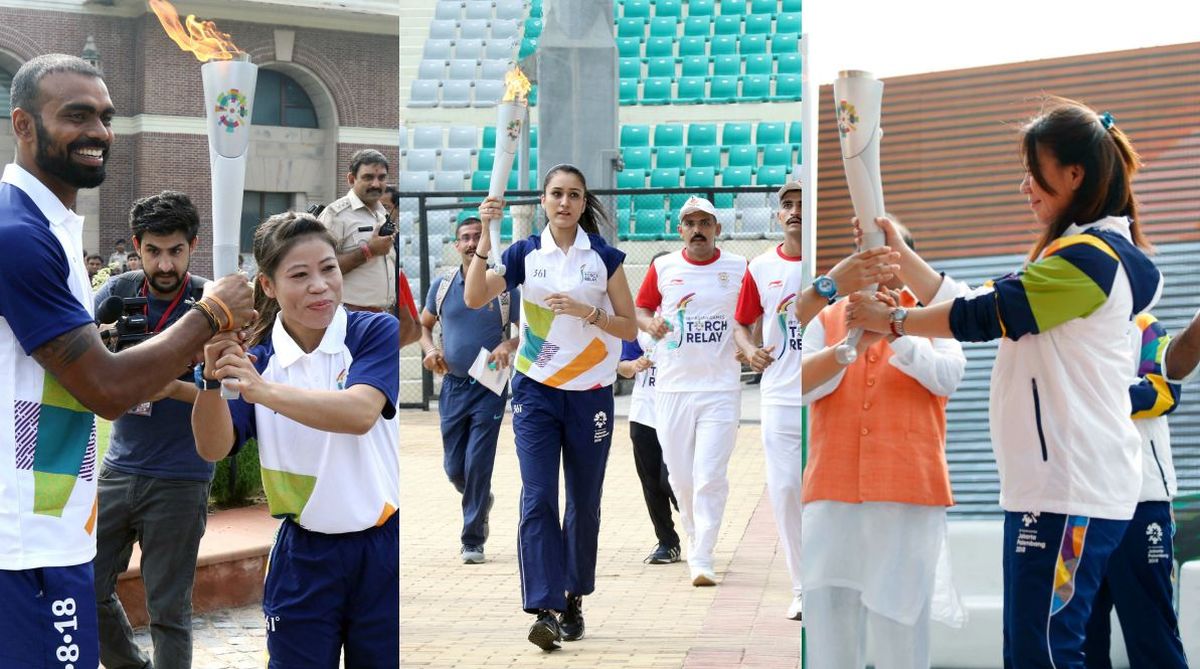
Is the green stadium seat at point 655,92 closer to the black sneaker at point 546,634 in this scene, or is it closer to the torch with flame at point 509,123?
the torch with flame at point 509,123

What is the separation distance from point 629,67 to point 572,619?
1669 mm

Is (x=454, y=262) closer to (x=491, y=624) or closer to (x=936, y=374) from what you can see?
(x=491, y=624)

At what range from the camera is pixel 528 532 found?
4.29 m

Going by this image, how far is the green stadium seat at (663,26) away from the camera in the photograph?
3.90m

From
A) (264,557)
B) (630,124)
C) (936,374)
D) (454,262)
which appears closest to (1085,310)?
(936,374)

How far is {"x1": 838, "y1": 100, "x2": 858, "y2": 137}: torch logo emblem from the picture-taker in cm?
295

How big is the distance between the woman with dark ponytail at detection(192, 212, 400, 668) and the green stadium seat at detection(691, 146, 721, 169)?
1.35 metres

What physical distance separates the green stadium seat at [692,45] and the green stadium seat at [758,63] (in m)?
0.21

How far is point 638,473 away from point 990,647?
1317 mm

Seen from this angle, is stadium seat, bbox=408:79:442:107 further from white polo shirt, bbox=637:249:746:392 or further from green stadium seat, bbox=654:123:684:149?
white polo shirt, bbox=637:249:746:392

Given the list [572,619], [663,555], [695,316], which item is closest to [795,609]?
[663,555]

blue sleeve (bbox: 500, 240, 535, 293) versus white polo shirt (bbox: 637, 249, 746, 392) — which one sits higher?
blue sleeve (bbox: 500, 240, 535, 293)

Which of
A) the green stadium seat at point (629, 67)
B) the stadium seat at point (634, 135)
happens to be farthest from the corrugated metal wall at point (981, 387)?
the green stadium seat at point (629, 67)

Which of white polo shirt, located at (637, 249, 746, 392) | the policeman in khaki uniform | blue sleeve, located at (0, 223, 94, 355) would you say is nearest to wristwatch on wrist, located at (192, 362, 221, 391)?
blue sleeve, located at (0, 223, 94, 355)
